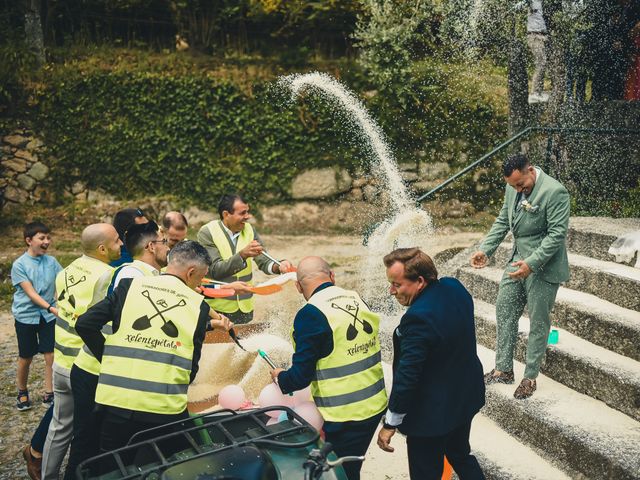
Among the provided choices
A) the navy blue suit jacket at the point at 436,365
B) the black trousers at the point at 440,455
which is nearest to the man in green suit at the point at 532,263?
the black trousers at the point at 440,455

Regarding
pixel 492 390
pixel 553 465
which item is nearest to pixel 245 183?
pixel 492 390

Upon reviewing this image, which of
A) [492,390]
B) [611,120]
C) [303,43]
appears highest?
[303,43]

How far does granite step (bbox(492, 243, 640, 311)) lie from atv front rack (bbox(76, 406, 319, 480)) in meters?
3.48

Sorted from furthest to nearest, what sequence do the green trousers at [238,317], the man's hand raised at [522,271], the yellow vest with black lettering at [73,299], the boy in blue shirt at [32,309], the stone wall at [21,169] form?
1. the stone wall at [21,169]
2. the boy in blue shirt at [32,309]
3. the green trousers at [238,317]
4. the man's hand raised at [522,271]
5. the yellow vest with black lettering at [73,299]

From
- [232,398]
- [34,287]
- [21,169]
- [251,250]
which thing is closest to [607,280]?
[251,250]

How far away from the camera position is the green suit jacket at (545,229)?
518 centimetres

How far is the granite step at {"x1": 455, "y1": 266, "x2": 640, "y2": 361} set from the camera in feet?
17.9

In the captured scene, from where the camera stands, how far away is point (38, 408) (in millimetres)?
6383

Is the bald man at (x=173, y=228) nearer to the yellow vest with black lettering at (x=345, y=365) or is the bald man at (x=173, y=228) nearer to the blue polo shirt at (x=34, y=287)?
the blue polo shirt at (x=34, y=287)

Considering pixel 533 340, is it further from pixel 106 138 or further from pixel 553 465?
pixel 106 138

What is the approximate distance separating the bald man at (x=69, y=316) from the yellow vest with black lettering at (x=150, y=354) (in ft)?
2.94

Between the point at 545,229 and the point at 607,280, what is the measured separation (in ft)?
4.57

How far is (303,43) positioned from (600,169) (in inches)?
296

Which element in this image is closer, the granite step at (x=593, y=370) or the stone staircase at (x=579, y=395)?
the stone staircase at (x=579, y=395)
